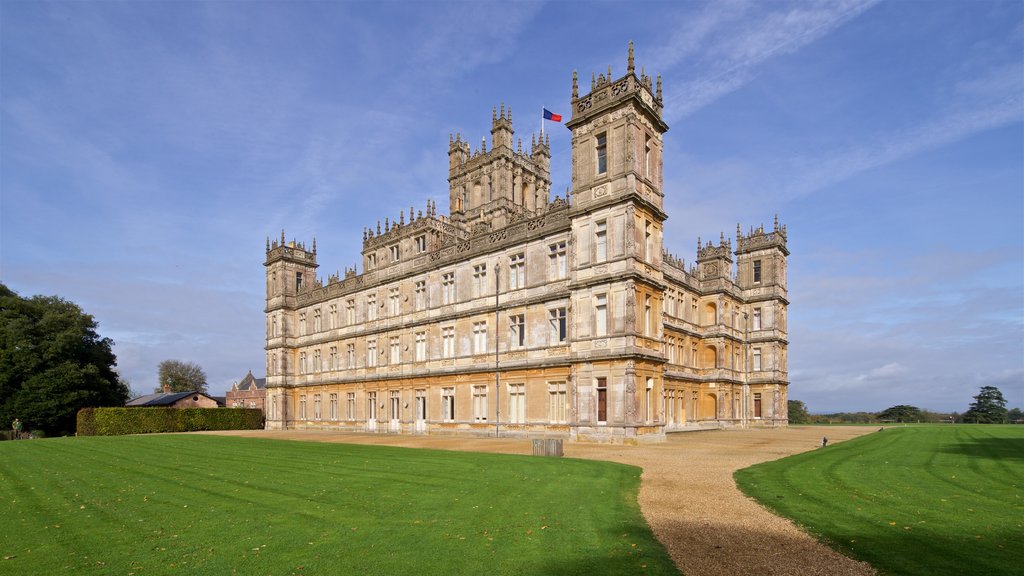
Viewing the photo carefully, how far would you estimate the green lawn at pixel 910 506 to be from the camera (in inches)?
322

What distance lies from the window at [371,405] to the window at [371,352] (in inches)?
91.6

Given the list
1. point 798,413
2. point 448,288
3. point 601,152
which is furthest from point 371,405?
point 798,413

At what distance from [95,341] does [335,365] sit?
22.4m

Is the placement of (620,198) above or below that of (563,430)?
above

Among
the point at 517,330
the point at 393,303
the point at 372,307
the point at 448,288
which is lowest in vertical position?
the point at 517,330

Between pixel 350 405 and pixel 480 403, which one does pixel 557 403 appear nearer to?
pixel 480 403

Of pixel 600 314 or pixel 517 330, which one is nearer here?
A: pixel 600 314

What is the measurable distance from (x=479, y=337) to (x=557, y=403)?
25.6 ft

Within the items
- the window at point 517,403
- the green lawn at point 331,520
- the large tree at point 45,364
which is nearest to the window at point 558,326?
the window at point 517,403

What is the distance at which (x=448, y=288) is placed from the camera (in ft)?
133

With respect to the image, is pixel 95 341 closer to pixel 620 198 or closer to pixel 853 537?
pixel 620 198

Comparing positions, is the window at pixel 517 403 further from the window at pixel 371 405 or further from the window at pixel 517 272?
the window at pixel 371 405

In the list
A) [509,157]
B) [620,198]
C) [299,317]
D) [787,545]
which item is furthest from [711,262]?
[787,545]

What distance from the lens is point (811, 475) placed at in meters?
15.8
